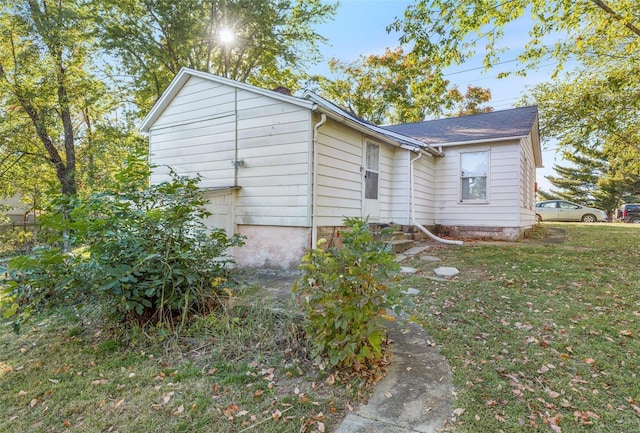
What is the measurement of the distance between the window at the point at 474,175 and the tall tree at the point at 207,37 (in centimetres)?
938

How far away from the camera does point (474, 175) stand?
9.23 meters

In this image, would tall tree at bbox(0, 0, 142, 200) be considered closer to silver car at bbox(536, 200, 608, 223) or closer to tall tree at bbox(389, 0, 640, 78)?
tall tree at bbox(389, 0, 640, 78)

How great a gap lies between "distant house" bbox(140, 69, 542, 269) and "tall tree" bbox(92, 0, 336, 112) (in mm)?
6342

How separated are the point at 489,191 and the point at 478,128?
6.95ft

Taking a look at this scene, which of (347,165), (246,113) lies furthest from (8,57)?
(347,165)

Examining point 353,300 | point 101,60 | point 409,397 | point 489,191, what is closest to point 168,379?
point 353,300

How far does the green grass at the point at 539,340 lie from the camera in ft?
7.13

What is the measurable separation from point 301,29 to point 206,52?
13.9 ft

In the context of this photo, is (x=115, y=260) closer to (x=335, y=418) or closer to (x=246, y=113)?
(x=335, y=418)

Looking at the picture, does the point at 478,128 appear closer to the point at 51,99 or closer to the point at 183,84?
the point at 183,84

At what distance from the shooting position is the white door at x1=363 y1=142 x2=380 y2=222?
7.28 meters

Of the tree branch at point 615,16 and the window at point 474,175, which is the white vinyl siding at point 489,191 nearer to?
the window at point 474,175

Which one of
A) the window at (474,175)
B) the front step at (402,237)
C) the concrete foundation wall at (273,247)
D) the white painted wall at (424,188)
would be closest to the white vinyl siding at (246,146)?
the concrete foundation wall at (273,247)

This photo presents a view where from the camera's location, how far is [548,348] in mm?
3025
